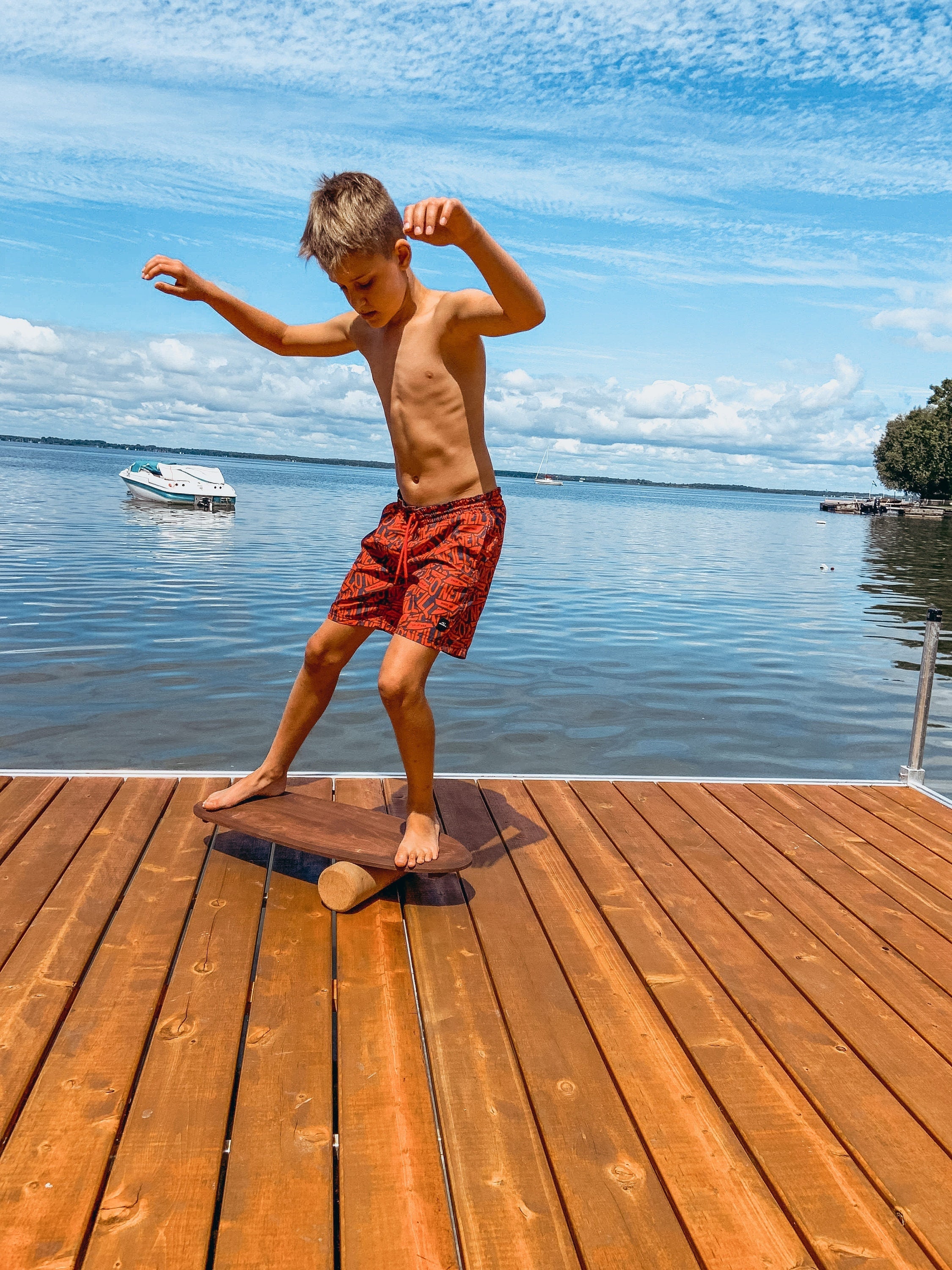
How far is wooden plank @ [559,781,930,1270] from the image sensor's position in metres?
2.06

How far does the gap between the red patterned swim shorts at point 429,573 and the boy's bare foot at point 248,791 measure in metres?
0.79

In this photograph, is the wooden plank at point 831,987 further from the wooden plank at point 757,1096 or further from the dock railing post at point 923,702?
the dock railing post at point 923,702

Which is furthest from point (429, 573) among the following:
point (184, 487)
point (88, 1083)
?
point (184, 487)

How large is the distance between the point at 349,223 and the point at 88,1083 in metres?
2.65

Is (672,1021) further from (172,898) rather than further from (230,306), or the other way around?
(230,306)

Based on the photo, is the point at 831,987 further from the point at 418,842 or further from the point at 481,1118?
the point at 418,842

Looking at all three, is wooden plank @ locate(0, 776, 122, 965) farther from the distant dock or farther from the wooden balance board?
the distant dock

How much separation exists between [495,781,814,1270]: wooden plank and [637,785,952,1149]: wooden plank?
0.53 meters

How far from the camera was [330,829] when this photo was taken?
3.77 metres

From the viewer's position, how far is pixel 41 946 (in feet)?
10.1

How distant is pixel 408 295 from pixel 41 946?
2.59 m

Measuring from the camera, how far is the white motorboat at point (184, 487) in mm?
39281

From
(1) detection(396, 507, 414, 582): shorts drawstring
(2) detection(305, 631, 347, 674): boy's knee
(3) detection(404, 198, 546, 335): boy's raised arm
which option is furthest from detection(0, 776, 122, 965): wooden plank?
(3) detection(404, 198, 546, 335): boy's raised arm

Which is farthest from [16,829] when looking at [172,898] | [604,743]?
[604,743]
